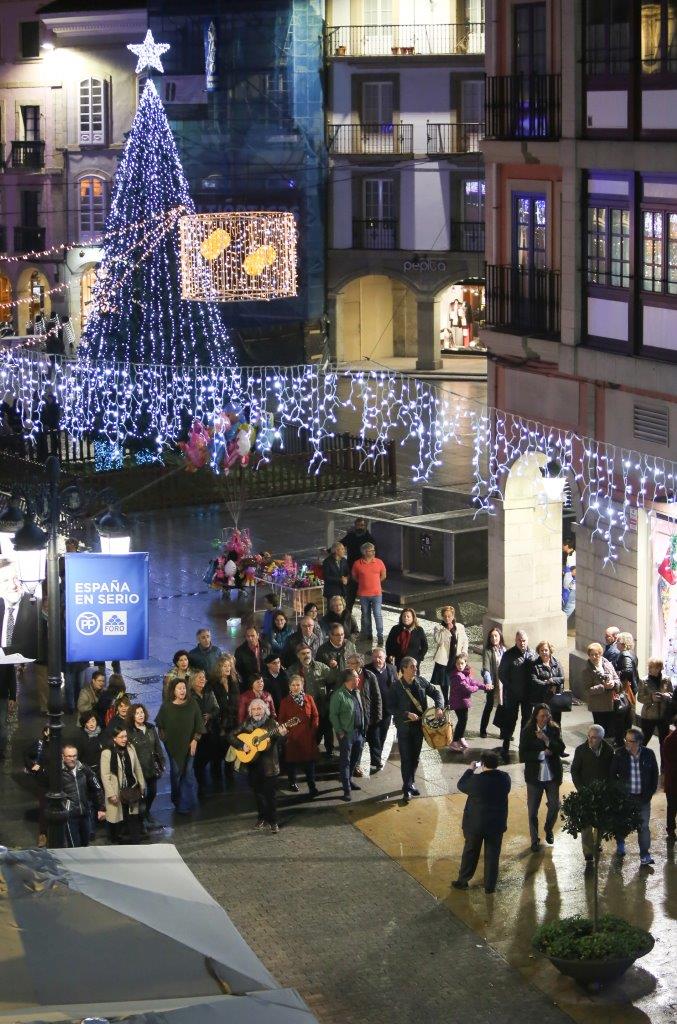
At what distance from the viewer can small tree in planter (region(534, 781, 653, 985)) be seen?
15812 mm

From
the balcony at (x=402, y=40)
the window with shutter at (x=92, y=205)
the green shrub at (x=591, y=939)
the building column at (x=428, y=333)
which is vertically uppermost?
the balcony at (x=402, y=40)

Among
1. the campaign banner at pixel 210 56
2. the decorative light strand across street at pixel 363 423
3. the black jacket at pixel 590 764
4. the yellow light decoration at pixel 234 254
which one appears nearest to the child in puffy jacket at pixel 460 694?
the decorative light strand across street at pixel 363 423

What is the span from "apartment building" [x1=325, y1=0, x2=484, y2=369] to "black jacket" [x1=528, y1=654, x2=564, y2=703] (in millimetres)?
34342

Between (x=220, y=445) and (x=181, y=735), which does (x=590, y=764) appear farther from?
(x=220, y=445)

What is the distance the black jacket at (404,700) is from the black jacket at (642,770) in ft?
9.00

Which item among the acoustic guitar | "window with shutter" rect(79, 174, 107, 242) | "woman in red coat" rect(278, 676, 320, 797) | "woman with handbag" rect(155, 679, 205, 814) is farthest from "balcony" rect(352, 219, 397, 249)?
the acoustic guitar

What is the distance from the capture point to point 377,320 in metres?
60.2

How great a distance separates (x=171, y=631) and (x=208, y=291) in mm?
13317

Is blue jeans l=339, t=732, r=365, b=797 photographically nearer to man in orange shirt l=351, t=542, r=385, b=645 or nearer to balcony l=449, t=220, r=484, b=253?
man in orange shirt l=351, t=542, r=385, b=645

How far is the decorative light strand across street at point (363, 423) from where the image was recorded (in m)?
23.8

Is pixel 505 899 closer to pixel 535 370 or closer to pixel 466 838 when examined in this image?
pixel 466 838

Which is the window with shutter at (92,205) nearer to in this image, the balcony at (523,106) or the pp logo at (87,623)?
the balcony at (523,106)

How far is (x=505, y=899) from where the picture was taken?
707 inches

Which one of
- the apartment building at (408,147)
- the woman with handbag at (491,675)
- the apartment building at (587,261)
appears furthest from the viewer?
the apartment building at (408,147)
